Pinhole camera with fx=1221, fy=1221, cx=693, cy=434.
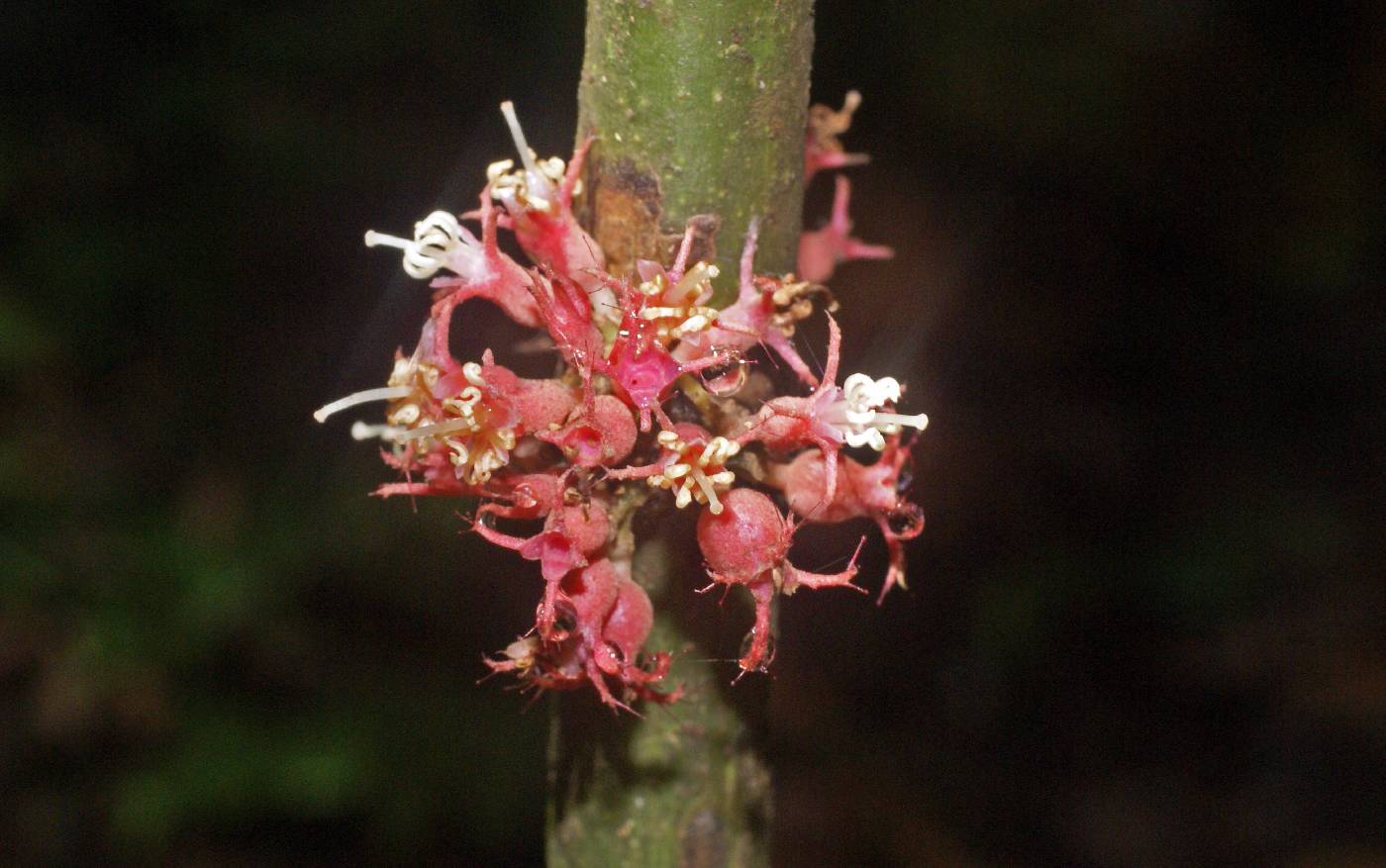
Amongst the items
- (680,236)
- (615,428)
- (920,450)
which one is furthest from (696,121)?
(920,450)

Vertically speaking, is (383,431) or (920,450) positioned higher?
(383,431)

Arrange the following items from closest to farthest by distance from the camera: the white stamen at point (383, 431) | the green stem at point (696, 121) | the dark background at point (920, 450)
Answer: the green stem at point (696, 121)
the white stamen at point (383, 431)
the dark background at point (920, 450)

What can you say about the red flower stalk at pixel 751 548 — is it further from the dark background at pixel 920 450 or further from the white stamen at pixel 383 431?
the dark background at pixel 920 450

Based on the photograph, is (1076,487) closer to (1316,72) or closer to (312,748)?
(1316,72)

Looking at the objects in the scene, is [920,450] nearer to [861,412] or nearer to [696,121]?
[861,412]

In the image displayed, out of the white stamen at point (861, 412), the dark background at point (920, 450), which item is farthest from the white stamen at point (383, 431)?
the dark background at point (920, 450)
